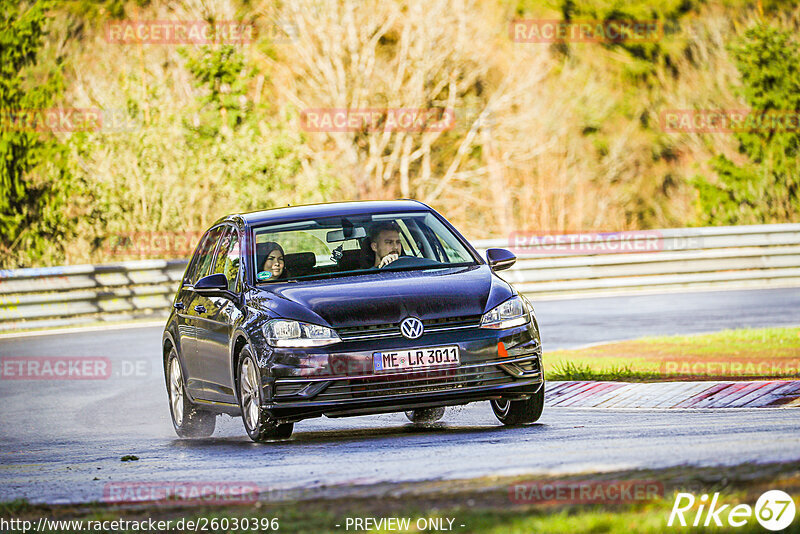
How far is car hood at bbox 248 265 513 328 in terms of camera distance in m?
9.04

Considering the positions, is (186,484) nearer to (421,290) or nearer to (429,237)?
(421,290)

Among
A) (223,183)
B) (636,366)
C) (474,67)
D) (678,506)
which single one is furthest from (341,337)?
(474,67)

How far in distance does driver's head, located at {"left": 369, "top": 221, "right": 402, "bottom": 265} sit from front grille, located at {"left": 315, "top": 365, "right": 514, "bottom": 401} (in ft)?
4.80

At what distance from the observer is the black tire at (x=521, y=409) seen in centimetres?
975

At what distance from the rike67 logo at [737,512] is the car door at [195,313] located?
578 centimetres

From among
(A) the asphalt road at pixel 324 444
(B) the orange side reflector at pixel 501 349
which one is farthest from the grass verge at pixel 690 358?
(B) the orange side reflector at pixel 501 349

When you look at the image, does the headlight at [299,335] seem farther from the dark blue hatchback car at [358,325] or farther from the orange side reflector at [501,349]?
the orange side reflector at [501,349]

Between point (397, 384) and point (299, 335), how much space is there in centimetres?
71

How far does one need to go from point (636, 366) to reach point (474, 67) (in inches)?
1127

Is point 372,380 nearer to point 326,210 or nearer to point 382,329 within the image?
point 382,329
